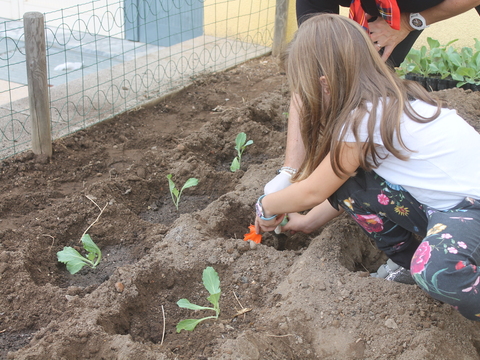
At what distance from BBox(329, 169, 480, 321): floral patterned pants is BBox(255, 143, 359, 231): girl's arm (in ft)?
0.49

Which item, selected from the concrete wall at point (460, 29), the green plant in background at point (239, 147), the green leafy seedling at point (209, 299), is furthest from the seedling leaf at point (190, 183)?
the concrete wall at point (460, 29)

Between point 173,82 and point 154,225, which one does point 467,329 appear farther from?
point 173,82

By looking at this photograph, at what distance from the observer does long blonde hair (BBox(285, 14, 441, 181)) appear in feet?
5.60

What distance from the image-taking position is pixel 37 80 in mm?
3010

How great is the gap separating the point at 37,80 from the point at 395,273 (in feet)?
7.60

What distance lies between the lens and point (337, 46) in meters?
1.74

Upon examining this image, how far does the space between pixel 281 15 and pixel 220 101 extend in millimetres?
1687

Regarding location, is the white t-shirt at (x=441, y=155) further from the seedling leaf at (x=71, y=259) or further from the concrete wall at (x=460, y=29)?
the concrete wall at (x=460, y=29)

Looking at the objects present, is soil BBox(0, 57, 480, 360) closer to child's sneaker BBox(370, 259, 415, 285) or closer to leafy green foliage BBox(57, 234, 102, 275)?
leafy green foliage BBox(57, 234, 102, 275)

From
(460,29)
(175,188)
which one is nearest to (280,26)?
(460,29)

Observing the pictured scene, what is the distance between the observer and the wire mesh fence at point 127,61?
3.72 m

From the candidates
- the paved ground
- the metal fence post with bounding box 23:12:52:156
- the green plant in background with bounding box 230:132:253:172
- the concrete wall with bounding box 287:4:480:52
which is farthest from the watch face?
the concrete wall with bounding box 287:4:480:52

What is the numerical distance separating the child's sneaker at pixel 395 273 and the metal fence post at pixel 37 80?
220 centimetres

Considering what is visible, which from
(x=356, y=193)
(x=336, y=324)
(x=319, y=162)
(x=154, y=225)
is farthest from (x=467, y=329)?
(x=154, y=225)
